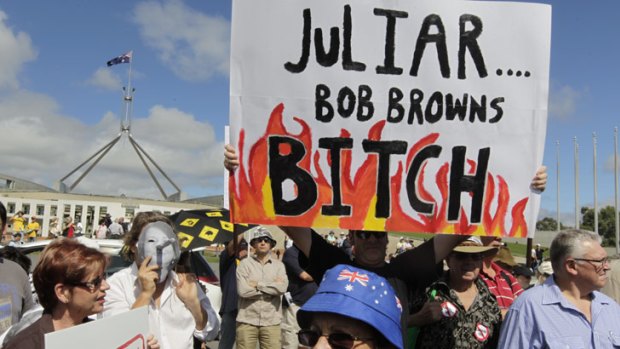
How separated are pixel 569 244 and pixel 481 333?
752 mm

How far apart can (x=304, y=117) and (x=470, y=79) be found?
96cm

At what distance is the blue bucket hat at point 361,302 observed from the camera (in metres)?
1.81

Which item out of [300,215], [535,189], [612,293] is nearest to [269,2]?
[300,215]

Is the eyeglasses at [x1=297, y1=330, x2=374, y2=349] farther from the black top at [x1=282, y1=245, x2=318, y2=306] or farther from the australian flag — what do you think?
the australian flag

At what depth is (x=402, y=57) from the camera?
10.2 feet

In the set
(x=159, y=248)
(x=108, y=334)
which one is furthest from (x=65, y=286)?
(x=159, y=248)

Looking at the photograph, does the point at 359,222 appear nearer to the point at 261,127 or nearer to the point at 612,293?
the point at 261,127

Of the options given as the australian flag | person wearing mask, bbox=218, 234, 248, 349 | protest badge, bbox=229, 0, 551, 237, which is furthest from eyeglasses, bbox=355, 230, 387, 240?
the australian flag

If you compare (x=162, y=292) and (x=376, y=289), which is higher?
(x=376, y=289)

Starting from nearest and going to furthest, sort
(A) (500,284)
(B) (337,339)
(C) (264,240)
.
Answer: (B) (337,339) → (A) (500,284) → (C) (264,240)

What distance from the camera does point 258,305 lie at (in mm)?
6355

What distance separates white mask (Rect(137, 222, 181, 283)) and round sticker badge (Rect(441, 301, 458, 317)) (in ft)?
5.41

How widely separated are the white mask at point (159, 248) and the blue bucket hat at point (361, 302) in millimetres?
1461

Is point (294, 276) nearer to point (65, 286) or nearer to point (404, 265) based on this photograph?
point (404, 265)
